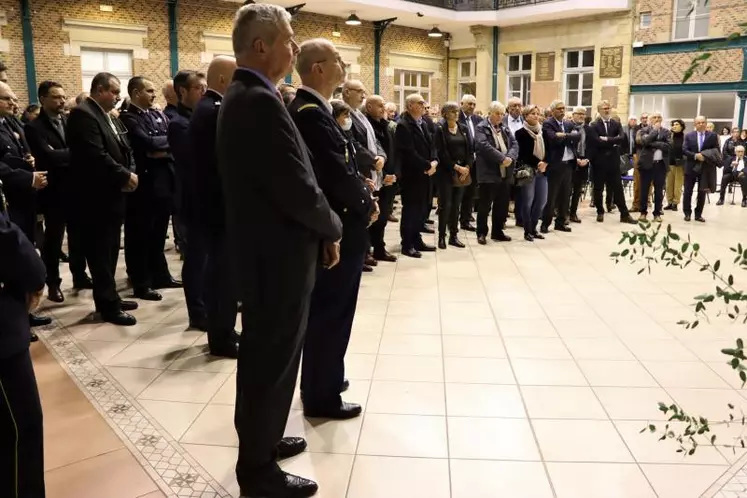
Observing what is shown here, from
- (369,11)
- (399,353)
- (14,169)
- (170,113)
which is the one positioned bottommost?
(399,353)

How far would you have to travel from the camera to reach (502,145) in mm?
7293

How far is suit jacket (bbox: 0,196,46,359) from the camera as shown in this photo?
1738 mm

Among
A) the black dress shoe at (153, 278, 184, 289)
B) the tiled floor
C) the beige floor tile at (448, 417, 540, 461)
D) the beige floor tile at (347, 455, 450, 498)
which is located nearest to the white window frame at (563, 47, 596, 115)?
the tiled floor

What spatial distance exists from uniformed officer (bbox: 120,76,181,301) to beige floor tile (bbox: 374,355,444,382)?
2297mm

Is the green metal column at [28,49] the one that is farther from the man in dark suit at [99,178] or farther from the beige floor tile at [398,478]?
the beige floor tile at [398,478]

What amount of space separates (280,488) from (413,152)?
4741 mm

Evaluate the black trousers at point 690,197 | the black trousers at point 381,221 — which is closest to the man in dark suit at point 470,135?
the black trousers at point 381,221

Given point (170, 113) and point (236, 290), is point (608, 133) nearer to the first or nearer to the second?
point (170, 113)

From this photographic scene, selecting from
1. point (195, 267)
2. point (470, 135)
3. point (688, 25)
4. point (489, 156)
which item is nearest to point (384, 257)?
point (489, 156)

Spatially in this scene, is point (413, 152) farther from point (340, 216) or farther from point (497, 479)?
point (497, 479)

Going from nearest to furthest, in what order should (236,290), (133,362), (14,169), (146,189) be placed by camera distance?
(236,290)
(133,362)
(14,169)
(146,189)

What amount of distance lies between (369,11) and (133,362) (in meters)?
13.2

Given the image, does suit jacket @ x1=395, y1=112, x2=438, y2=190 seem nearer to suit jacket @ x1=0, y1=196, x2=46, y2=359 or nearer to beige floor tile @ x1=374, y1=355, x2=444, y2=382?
beige floor tile @ x1=374, y1=355, x2=444, y2=382

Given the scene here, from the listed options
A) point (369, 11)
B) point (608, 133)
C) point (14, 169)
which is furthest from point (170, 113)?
point (369, 11)
